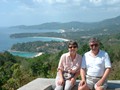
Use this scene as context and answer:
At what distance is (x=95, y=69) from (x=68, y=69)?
45 centimetres

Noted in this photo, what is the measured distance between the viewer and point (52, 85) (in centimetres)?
426

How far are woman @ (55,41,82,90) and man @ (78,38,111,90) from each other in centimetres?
21

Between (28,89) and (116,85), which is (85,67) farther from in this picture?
(28,89)

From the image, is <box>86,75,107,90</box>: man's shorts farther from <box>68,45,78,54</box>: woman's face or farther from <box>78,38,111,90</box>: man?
<box>68,45,78,54</box>: woman's face

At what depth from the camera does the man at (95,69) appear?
3.71 meters

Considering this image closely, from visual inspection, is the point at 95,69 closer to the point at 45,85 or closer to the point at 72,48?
the point at 72,48

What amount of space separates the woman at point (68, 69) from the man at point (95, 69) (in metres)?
0.21

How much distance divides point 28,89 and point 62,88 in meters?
0.49

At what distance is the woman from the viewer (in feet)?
12.9

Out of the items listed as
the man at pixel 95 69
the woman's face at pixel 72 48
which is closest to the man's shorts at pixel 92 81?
the man at pixel 95 69

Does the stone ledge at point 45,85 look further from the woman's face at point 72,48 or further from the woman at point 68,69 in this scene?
the woman's face at point 72,48

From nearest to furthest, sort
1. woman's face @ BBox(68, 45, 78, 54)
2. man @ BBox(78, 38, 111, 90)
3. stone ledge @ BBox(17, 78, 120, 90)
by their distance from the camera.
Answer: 1. man @ BBox(78, 38, 111, 90)
2. woman's face @ BBox(68, 45, 78, 54)
3. stone ledge @ BBox(17, 78, 120, 90)

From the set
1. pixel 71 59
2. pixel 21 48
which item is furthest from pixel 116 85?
pixel 21 48

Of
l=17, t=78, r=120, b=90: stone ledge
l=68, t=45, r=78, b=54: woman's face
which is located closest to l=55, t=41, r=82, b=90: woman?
l=68, t=45, r=78, b=54: woman's face
